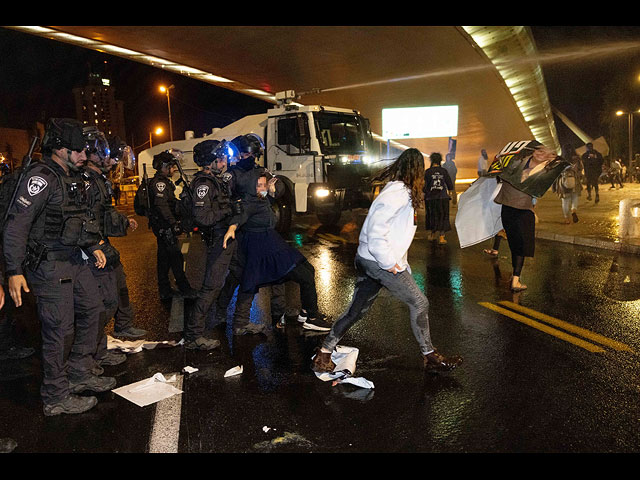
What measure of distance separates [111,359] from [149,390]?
81 cm

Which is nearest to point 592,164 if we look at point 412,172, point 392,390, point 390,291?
point 412,172

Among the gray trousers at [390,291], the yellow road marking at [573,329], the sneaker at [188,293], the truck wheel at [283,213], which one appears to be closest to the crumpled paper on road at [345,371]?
the gray trousers at [390,291]

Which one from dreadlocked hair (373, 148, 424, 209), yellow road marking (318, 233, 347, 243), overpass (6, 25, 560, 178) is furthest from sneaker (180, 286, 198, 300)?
overpass (6, 25, 560, 178)

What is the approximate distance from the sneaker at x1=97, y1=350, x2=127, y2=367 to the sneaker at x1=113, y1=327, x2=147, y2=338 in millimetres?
596

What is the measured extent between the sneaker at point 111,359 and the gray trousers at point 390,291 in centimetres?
187

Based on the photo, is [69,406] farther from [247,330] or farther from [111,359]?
[247,330]

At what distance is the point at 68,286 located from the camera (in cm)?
359

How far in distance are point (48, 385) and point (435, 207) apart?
836 cm

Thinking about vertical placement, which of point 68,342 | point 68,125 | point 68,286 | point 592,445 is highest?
point 68,125

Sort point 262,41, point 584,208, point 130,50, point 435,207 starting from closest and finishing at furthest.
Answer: point 435,207, point 584,208, point 262,41, point 130,50

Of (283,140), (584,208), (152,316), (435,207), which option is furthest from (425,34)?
(152,316)

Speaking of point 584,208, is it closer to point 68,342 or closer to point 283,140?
point 283,140

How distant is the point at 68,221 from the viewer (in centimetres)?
359

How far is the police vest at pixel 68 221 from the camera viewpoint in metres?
3.50
